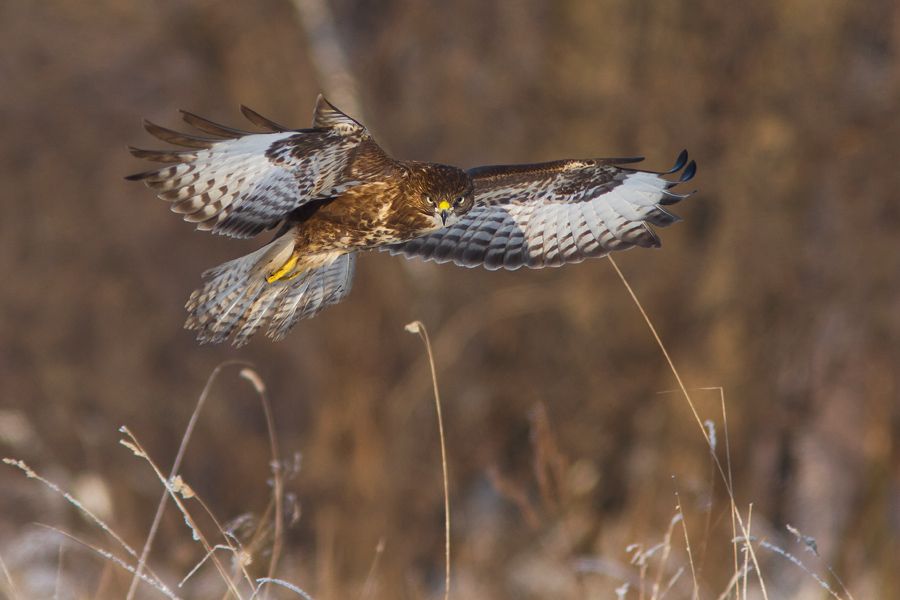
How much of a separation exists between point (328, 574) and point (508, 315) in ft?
21.6

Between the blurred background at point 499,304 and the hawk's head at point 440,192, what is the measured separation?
494cm

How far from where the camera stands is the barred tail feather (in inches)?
165

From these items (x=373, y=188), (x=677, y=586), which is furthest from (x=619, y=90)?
(x=373, y=188)

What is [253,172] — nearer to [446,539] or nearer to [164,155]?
[164,155]

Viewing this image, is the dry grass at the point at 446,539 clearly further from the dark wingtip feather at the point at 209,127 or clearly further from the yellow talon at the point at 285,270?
the dark wingtip feather at the point at 209,127

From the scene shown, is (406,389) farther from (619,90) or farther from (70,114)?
(70,114)

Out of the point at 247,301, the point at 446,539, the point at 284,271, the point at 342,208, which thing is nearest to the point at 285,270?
the point at 284,271

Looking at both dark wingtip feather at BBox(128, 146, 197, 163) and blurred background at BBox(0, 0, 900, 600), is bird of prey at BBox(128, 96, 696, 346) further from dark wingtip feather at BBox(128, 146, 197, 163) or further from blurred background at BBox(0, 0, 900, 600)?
blurred background at BBox(0, 0, 900, 600)

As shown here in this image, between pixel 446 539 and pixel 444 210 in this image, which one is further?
pixel 444 210

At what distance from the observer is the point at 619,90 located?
33.1 feet

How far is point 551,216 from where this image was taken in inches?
188

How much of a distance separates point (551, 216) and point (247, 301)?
122 centimetres

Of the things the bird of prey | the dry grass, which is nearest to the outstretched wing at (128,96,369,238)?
the bird of prey

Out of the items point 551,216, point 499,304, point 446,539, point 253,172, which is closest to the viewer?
point 446,539
